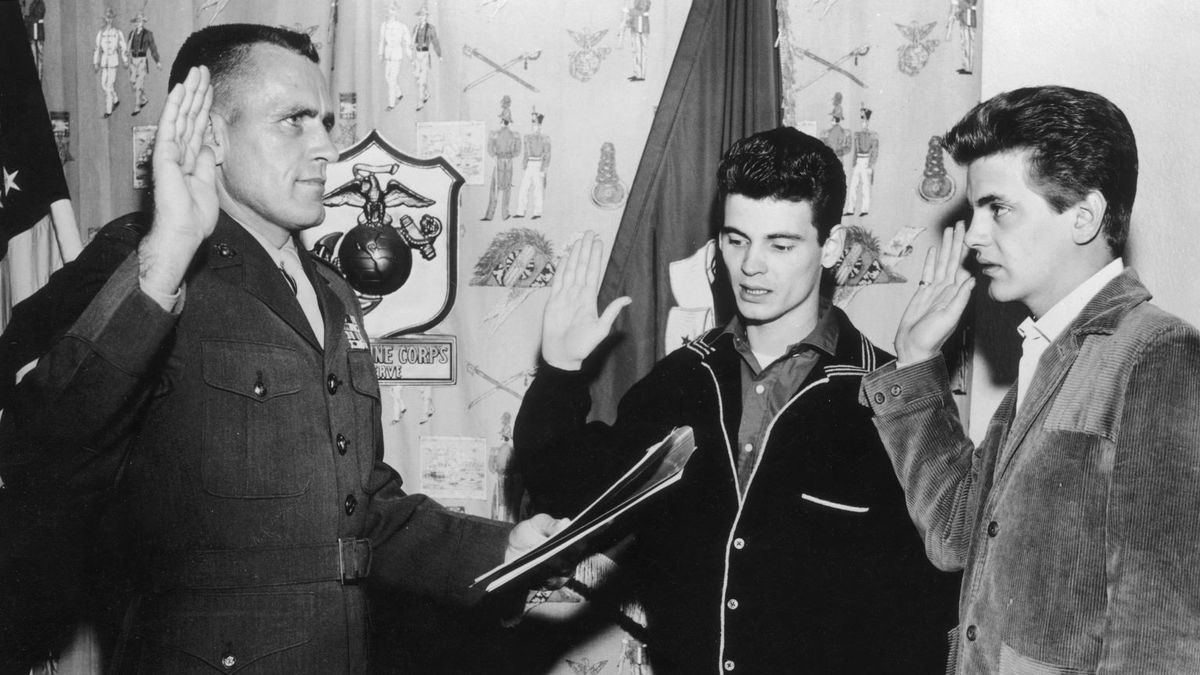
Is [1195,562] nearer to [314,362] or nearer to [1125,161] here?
[1125,161]

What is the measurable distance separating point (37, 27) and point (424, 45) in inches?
47.0

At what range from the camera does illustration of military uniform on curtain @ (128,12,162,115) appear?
2617 millimetres

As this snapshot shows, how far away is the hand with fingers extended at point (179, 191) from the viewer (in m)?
1.45

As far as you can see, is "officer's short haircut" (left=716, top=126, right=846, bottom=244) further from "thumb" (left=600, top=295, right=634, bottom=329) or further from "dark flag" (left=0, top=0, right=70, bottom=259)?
"dark flag" (left=0, top=0, right=70, bottom=259)

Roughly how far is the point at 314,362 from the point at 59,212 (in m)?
1.39

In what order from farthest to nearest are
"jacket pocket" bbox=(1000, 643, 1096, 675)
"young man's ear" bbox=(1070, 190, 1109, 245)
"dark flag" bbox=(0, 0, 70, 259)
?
"dark flag" bbox=(0, 0, 70, 259)
"young man's ear" bbox=(1070, 190, 1109, 245)
"jacket pocket" bbox=(1000, 643, 1096, 675)

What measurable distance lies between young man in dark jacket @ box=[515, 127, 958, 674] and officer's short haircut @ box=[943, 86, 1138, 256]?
1.47 feet

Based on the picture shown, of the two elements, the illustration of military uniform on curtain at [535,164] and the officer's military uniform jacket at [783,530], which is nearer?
the officer's military uniform jacket at [783,530]

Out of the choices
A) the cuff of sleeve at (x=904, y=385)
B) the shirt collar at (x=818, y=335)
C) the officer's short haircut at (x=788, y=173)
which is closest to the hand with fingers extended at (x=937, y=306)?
the cuff of sleeve at (x=904, y=385)

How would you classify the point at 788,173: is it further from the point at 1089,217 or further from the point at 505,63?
the point at 505,63

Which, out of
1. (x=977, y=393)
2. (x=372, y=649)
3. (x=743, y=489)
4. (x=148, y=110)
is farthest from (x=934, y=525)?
(x=148, y=110)

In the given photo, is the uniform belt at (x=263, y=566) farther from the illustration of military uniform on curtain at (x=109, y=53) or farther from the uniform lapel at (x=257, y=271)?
the illustration of military uniform on curtain at (x=109, y=53)

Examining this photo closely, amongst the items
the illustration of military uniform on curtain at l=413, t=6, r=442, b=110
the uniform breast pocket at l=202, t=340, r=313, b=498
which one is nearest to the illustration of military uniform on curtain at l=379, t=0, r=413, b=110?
the illustration of military uniform on curtain at l=413, t=6, r=442, b=110

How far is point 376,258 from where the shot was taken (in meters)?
2.54
